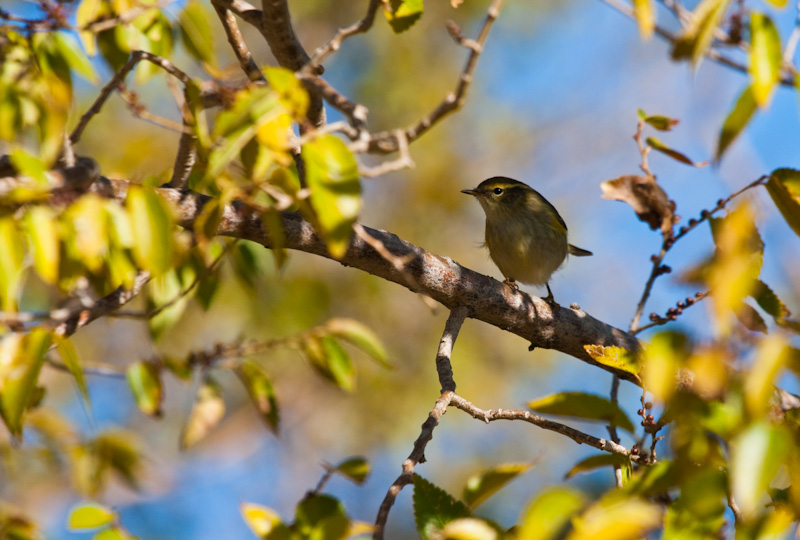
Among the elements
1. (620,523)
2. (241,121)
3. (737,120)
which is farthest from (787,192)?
(241,121)

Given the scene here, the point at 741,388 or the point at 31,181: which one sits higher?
the point at 741,388

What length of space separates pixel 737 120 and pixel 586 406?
706mm

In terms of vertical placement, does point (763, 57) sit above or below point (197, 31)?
above

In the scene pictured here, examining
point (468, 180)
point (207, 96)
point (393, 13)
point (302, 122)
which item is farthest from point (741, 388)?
point (468, 180)

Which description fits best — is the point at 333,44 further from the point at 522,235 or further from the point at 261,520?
the point at 522,235

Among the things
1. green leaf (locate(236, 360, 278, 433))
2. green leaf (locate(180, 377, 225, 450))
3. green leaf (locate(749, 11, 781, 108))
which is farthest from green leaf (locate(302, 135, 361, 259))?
green leaf (locate(180, 377, 225, 450))

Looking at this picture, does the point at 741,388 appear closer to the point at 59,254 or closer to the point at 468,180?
the point at 59,254

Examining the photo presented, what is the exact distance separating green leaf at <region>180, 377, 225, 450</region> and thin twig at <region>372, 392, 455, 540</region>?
1047 mm

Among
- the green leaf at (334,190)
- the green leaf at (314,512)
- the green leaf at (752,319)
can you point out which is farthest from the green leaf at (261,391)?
the green leaf at (752,319)

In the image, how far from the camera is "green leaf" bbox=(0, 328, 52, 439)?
4.88ft

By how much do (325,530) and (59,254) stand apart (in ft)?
2.52

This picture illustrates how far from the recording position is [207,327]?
8172 millimetres

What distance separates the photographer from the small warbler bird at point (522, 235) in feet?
13.5

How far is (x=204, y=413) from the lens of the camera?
2.56 meters
